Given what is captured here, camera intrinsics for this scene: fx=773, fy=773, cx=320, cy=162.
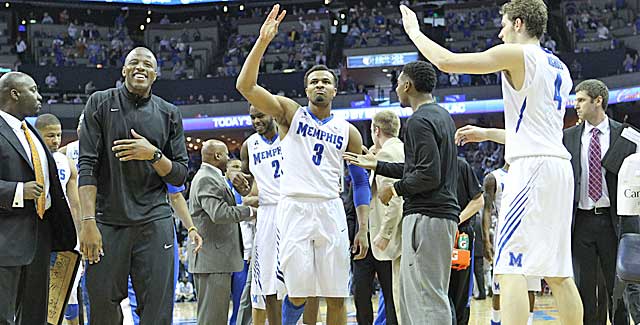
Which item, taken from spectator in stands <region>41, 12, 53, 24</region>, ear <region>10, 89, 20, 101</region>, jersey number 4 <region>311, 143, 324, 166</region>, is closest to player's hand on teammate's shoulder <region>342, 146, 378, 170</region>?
jersey number 4 <region>311, 143, 324, 166</region>

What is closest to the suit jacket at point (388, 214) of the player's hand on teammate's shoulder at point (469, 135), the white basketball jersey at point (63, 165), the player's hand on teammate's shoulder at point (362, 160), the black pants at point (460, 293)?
the player's hand on teammate's shoulder at point (362, 160)

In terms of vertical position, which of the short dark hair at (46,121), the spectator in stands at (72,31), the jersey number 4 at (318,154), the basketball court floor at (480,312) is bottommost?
the basketball court floor at (480,312)

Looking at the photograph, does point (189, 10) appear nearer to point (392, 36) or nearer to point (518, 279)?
Answer: point (392, 36)

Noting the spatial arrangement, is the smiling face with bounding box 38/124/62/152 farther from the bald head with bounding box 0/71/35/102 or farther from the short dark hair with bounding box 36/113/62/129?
the bald head with bounding box 0/71/35/102

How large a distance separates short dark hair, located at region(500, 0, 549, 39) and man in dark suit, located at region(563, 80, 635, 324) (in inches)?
73.4

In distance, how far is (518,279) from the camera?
4.70 m

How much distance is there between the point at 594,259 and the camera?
21.3 ft

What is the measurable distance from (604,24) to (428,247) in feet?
93.8

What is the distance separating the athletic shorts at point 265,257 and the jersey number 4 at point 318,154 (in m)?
0.89

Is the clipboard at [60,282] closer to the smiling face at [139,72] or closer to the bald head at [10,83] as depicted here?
the bald head at [10,83]

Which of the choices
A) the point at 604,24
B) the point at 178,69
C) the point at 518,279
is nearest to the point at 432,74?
the point at 518,279

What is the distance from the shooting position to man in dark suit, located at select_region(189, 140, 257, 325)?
7.13m

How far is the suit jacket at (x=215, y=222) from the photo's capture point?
7152mm

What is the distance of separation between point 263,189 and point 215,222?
595 mm
